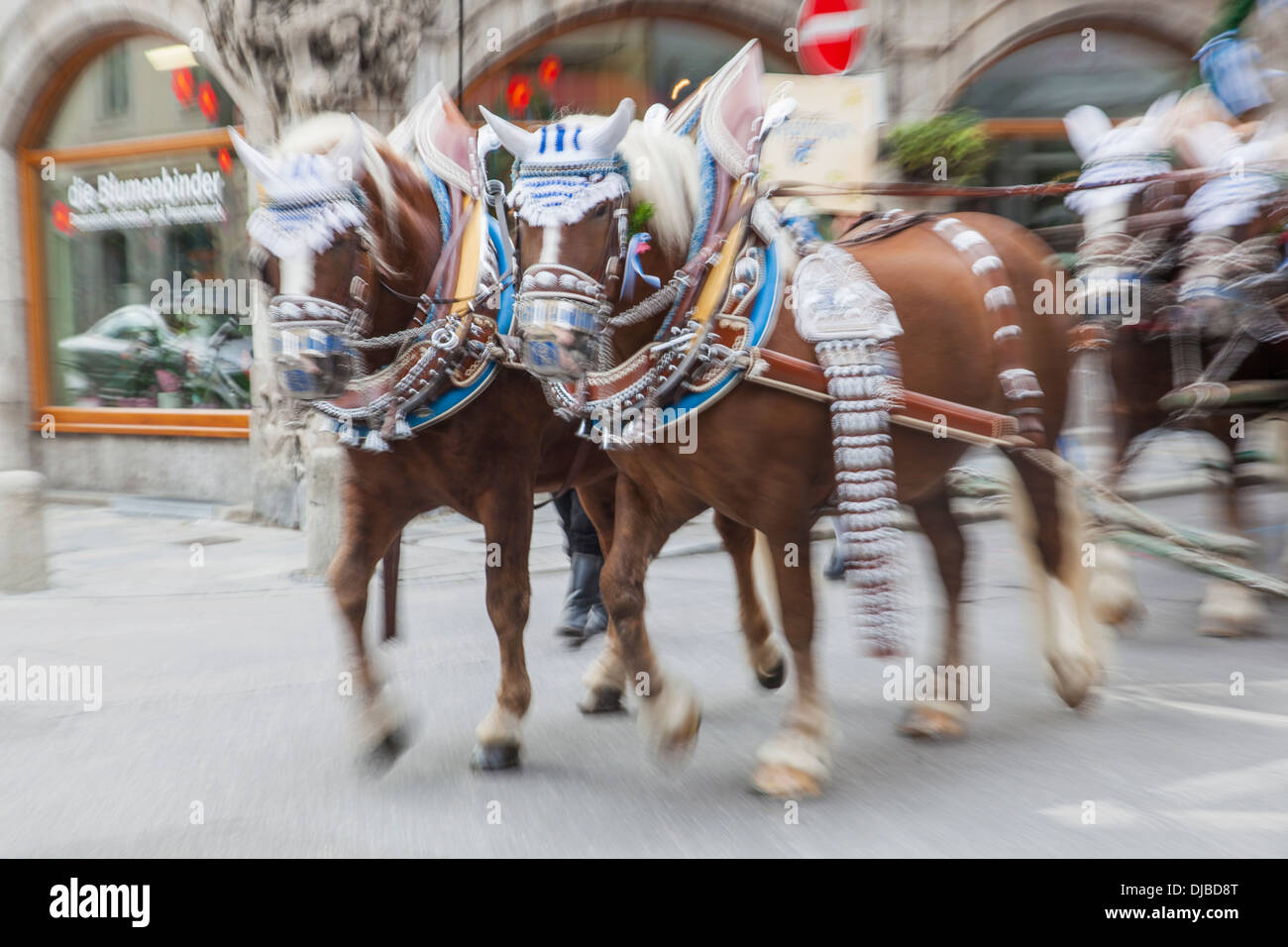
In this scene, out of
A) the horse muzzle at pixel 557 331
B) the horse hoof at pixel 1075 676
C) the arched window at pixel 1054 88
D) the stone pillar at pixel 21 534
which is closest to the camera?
the horse muzzle at pixel 557 331

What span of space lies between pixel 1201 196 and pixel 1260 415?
1198 mm

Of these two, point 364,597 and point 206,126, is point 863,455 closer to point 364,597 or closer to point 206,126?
point 364,597

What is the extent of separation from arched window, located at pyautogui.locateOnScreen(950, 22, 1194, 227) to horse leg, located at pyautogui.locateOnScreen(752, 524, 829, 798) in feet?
31.2

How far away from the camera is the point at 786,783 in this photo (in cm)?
387

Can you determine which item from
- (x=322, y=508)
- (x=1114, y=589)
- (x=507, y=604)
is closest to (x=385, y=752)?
(x=507, y=604)

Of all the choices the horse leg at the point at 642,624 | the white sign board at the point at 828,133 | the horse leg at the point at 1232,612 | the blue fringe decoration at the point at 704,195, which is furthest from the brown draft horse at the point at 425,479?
the white sign board at the point at 828,133

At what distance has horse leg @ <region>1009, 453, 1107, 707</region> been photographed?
4766mm

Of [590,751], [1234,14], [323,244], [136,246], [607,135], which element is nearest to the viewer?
[607,135]

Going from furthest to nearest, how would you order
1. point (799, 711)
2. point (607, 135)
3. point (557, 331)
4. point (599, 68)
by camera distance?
point (599, 68), point (799, 711), point (607, 135), point (557, 331)

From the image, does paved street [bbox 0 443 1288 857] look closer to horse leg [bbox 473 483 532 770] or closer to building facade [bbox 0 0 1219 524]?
horse leg [bbox 473 483 532 770]

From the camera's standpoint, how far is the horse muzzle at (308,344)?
11.6ft

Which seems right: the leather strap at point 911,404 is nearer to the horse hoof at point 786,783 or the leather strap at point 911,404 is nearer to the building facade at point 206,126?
the horse hoof at point 786,783

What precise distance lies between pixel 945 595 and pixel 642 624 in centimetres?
142

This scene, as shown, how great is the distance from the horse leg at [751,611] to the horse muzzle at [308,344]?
179 cm
